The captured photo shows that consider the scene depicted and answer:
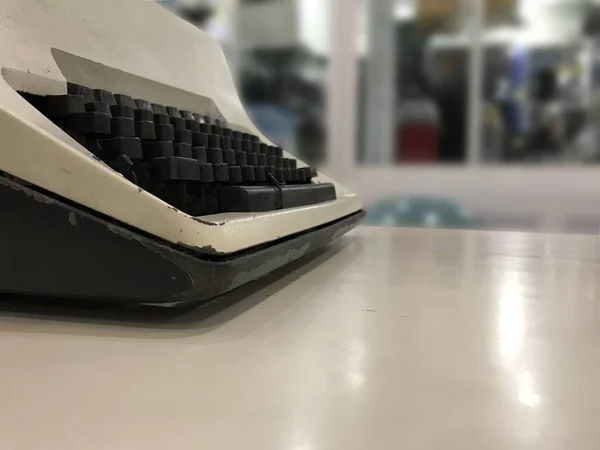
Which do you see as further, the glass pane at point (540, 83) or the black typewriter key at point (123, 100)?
the glass pane at point (540, 83)

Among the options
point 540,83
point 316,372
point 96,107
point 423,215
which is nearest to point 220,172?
point 96,107

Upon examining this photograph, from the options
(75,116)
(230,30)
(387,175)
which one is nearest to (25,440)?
(75,116)

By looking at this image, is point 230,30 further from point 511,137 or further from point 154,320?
point 154,320

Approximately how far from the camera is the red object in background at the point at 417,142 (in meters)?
2.87

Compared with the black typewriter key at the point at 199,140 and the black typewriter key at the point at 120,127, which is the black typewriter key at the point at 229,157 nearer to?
the black typewriter key at the point at 199,140

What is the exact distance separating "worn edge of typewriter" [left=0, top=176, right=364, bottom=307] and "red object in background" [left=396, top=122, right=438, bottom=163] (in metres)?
2.50

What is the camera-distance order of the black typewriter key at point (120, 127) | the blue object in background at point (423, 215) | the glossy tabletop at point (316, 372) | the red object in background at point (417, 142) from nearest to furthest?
the glossy tabletop at point (316, 372) < the black typewriter key at point (120, 127) < the blue object in background at point (423, 215) < the red object in background at point (417, 142)

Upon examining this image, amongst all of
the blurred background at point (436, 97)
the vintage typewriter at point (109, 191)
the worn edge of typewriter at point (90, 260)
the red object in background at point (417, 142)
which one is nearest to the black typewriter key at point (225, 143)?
the vintage typewriter at point (109, 191)

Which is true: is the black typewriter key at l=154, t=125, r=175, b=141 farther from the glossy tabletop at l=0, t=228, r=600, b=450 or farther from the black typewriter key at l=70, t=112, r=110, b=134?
the glossy tabletop at l=0, t=228, r=600, b=450

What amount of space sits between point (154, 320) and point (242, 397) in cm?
18

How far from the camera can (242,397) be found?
34cm

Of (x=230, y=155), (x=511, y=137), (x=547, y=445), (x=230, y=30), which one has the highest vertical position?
(x=230, y=30)

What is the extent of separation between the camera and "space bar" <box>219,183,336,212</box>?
593 mm

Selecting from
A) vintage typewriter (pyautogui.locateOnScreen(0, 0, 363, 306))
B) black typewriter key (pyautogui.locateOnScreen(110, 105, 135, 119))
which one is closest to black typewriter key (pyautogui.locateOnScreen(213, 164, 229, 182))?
vintage typewriter (pyautogui.locateOnScreen(0, 0, 363, 306))
